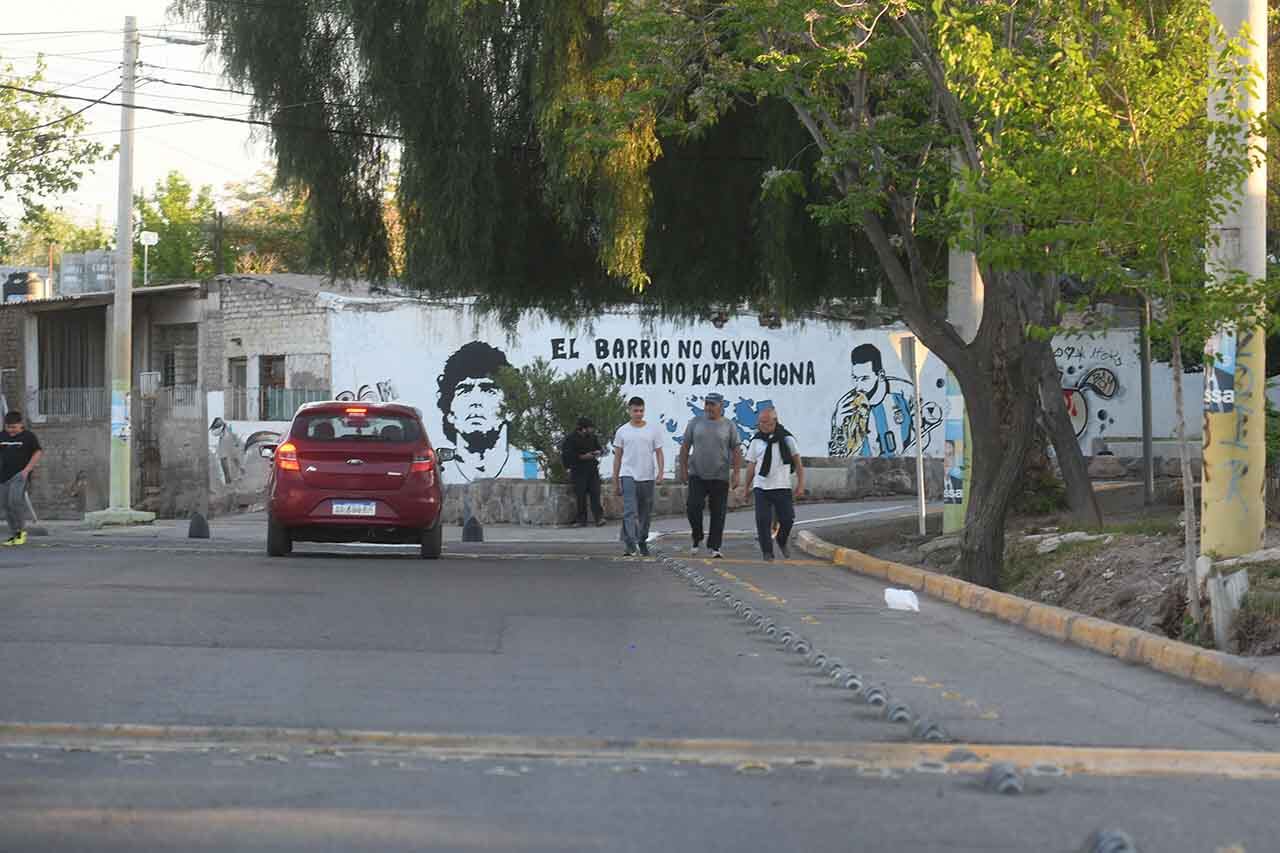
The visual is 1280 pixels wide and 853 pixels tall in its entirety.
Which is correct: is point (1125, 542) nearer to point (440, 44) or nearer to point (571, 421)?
point (440, 44)

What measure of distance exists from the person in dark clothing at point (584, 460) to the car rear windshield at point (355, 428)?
35.8ft

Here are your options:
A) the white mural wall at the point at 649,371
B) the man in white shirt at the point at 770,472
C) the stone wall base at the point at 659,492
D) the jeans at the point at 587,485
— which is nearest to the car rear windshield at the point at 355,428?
the man in white shirt at the point at 770,472

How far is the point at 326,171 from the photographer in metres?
23.6

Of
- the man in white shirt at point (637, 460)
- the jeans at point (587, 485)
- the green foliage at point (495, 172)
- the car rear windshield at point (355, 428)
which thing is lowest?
→ the jeans at point (587, 485)

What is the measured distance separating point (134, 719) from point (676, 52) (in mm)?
12157

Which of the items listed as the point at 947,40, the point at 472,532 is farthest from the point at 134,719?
the point at 472,532

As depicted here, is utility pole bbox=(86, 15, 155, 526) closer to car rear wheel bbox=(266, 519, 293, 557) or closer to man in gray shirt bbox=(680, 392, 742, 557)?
car rear wheel bbox=(266, 519, 293, 557)

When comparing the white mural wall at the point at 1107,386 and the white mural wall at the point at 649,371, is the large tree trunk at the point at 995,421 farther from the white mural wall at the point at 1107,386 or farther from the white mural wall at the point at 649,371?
the white mural wall at the point at 1107,386

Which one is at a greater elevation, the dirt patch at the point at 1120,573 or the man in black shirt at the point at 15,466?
the man in black shirt at the point at 15,466

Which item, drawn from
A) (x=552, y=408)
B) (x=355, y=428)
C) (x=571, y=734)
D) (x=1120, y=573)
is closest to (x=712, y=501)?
(x=355, y=428)

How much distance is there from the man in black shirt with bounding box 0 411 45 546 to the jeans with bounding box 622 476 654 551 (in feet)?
23.6

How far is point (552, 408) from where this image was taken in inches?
1294

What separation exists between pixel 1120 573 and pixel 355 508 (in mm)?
7752

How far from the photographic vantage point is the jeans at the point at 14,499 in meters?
23.0
